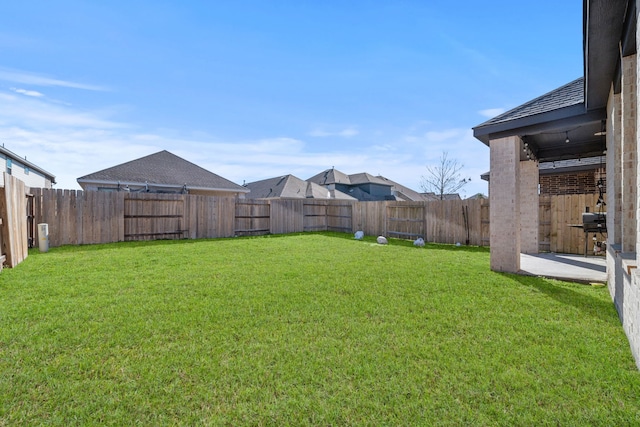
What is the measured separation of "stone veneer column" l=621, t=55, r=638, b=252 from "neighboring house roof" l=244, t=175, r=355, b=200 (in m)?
20.9

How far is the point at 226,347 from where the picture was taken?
2.50 metres

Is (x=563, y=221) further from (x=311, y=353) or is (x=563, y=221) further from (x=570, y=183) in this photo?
(x=311, y=353)

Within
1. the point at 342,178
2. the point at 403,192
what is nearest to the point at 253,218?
the point at 342,178

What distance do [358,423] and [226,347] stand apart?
1339 millimetres

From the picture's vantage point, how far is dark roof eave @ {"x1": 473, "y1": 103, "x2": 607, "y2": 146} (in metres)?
4.83

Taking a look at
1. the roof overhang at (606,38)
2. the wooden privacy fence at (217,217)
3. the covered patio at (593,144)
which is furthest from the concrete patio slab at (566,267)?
the roof overhang at (606,38)

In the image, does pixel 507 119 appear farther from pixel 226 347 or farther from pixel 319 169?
pixel 319 169

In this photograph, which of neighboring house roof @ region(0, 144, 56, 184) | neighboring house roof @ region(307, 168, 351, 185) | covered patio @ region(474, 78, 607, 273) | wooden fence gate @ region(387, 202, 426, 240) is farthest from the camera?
neighboring house roof @ region(307, 168, 351, 185)

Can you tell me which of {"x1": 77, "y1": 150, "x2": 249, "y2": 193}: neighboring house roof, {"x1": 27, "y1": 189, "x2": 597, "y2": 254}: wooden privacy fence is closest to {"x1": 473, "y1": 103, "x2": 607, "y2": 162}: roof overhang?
{"x1": 27, "y1": 189, "x2": 597, "y2": 254}: wooden privacy fence

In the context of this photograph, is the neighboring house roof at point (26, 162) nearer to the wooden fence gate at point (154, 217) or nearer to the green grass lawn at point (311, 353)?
the wooden fence gate at point (154, 217)

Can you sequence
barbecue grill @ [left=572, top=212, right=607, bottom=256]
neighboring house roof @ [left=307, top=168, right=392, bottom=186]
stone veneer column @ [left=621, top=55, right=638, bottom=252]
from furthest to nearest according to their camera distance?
1. neighboring house roof @ [left=307, top=168, right=392, bottom=186]
2. barbecue grill @ [left=572, top=212, right=607, bottom=256]
3. stone veneer column @ [left=621, top=55, right=638, bottom=252]

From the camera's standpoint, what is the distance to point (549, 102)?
215 inches

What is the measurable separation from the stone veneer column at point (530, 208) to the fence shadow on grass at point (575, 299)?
3.19m

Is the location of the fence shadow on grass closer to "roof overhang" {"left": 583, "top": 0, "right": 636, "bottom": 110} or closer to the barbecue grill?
the barbecue grill
